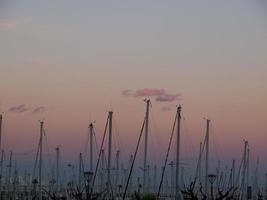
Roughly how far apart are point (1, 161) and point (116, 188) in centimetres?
1217

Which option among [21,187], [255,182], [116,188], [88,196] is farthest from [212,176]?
[21,187]

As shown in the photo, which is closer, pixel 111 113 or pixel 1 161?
pixel 111 113

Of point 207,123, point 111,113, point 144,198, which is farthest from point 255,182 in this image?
point 144,198

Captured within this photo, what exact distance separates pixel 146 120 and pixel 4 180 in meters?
44.7

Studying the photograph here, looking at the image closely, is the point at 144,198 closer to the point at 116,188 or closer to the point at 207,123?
the point at 207,123

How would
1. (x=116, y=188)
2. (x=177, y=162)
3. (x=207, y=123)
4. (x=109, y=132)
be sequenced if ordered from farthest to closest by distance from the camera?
(x=116, y=188) → (x=207, y=123) → (x=109, y=132) → (x=177, y=162)

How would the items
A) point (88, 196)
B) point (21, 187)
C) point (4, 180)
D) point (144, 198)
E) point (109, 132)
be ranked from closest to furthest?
point (144, 198) < point (88, 196) < point (109, 132) < point (4, 180) < point (21, 187)

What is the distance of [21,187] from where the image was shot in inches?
3981

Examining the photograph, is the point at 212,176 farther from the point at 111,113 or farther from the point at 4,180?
the point at 4,180

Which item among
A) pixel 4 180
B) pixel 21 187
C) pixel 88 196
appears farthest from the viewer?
pixel 21 187

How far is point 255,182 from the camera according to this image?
303ft

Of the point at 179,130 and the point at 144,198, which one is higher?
the point at 179,130

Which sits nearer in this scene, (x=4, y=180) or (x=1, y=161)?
(x=1, y=161)

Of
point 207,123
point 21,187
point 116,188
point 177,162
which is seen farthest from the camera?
point 21,187
